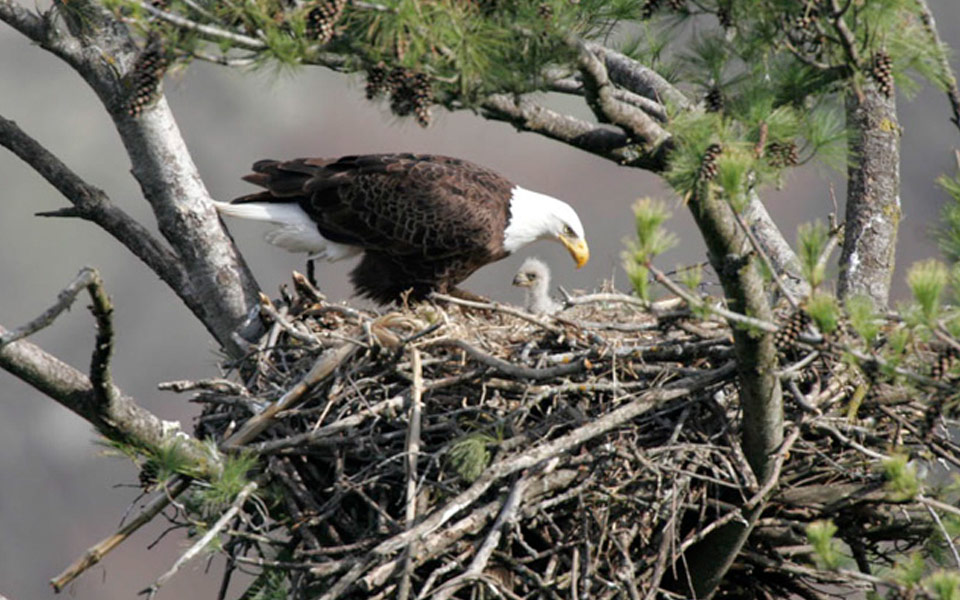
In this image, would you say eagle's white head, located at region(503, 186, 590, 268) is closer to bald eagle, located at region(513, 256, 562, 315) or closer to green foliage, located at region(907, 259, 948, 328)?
bald eagle, located at region(513, 256, 562, 315)

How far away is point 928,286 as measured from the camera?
2.54m

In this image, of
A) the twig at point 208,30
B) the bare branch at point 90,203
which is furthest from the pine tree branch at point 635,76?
the twig at point 208,30

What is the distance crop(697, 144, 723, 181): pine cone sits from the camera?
2.65m

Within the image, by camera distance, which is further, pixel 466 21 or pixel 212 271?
pixel 212 271

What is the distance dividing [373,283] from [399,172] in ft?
1.51

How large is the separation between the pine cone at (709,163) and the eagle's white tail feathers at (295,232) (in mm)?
2521

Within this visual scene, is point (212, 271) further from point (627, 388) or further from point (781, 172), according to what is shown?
point (781, 172)

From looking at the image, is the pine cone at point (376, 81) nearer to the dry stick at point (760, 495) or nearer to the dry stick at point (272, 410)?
the dry stick at point (272, 410)

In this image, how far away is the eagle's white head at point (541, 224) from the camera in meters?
5.10

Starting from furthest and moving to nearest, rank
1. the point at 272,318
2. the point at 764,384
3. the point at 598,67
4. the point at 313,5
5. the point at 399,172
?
the point at 399,172
the point at 272,318
the point at 764,384
the point at 598,67
the point at 313,5

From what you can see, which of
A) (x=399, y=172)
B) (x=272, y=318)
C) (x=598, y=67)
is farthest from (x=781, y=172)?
(x=399, y=172)

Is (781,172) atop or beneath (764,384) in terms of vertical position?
atop

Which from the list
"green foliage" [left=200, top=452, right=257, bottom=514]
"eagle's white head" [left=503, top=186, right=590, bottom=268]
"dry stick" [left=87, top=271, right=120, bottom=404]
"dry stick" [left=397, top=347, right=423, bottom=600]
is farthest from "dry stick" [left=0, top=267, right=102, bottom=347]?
"eagle's white head" [left=503, top=186, right=590, bottom=268]

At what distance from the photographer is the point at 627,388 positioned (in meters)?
3.72
